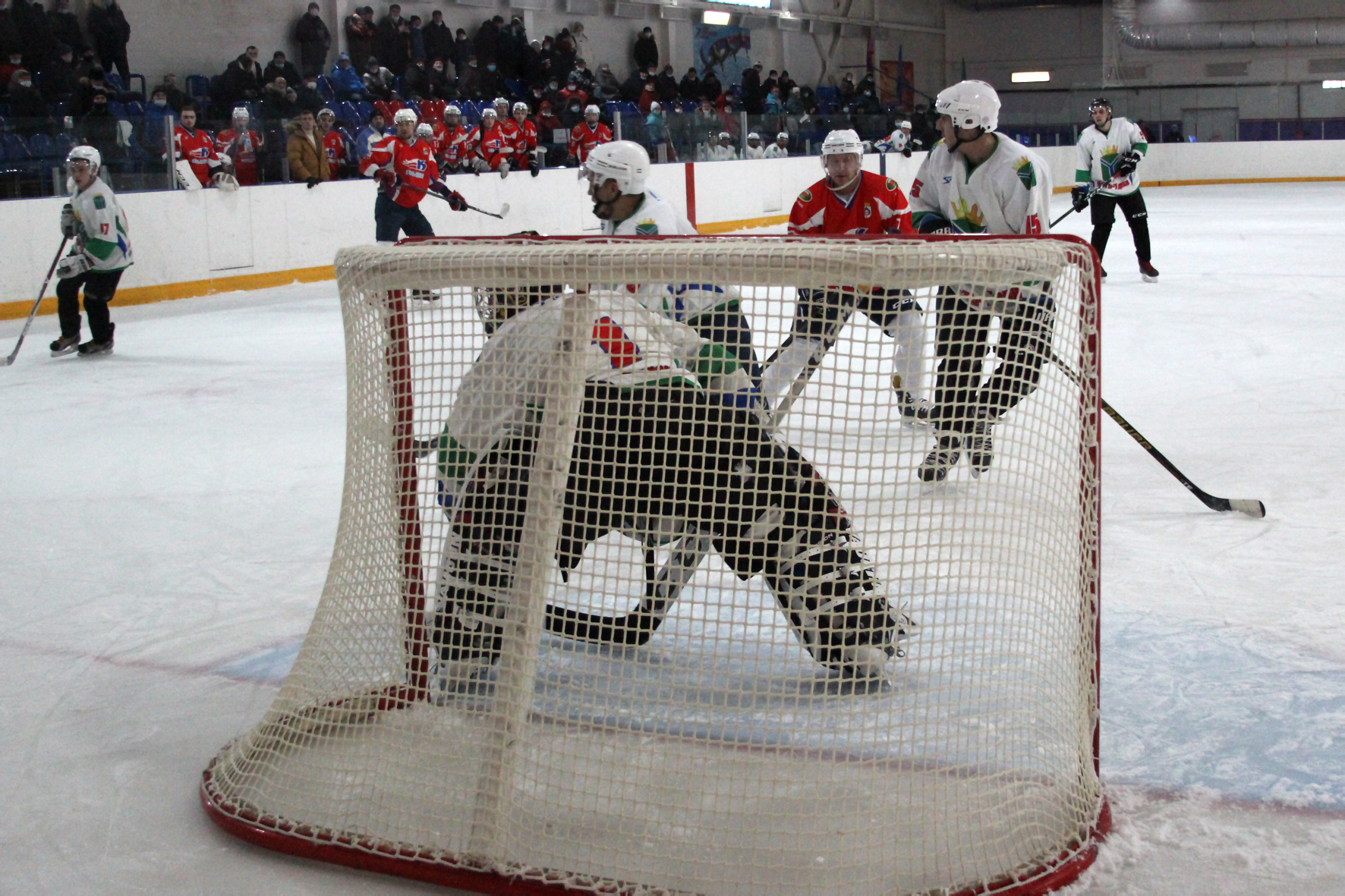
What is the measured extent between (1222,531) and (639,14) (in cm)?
1793

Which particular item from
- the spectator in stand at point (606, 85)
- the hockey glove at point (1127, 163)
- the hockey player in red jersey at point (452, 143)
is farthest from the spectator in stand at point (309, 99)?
the hockey glove at point (1127, 163)

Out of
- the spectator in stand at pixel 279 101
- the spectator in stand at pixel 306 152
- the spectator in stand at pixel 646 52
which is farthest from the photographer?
the spectator in stand at pixel 646 52

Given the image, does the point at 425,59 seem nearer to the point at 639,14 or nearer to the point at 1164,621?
the point at 639,14

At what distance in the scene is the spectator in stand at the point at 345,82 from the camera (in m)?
13.7

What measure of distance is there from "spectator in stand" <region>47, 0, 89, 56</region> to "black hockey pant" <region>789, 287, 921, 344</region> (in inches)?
450

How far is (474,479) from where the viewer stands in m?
2.06

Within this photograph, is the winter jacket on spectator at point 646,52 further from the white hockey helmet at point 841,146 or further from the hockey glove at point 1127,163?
the white hockey helmet at point 841,146

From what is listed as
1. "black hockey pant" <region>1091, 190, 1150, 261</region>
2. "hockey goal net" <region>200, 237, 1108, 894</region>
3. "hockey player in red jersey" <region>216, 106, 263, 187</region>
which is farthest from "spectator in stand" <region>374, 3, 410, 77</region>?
"hockey goal net" <region>200, 237, 1108, 894</region>

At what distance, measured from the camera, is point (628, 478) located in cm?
195

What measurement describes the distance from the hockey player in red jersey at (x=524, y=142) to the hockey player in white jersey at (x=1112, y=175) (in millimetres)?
5428

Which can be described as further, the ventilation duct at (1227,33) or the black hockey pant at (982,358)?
the ventilation duct at (1227,33)

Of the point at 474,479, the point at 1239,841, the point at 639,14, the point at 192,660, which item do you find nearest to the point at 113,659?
the point at 192,660

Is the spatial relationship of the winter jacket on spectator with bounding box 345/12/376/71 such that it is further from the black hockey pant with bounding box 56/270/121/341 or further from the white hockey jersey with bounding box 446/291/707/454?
the white hockey jersey with bounding box 446/291/707/454

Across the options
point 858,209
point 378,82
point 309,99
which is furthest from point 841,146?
point 378,82
